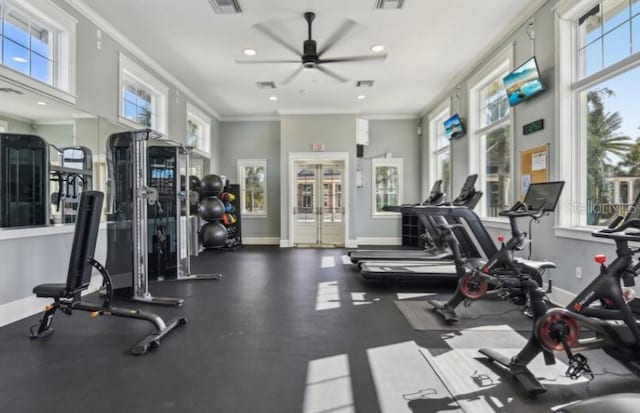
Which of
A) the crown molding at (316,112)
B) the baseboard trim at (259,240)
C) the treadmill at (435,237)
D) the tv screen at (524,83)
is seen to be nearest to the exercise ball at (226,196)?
the baseboard trim at (259,240)

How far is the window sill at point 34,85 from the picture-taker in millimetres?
3295

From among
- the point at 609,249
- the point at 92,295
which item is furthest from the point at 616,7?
the point at 92,295

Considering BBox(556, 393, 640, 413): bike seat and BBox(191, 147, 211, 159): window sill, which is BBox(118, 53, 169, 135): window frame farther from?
BBox(556, 393, 640, 413): bike seat

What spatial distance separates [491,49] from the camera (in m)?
5.41

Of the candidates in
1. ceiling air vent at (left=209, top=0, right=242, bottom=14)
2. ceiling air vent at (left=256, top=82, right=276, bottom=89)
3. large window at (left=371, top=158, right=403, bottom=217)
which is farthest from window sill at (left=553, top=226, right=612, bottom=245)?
large window at (left=371, top=158, right=403, bottom=217)

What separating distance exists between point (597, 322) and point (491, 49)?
184 inches

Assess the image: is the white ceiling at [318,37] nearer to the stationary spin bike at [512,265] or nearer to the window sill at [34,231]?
the stationary spin bike at [512,265]

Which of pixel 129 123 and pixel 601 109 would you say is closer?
pixel 601 109

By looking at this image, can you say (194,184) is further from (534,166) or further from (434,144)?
(534,166)

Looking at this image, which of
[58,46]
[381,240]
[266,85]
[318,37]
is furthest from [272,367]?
[381,240]

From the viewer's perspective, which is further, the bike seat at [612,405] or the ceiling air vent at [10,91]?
the ceiling air vent at [10,91]

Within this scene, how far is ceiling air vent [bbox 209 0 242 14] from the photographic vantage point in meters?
4.04

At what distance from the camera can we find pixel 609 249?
323 cm

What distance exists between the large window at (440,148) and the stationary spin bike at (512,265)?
440 cm
